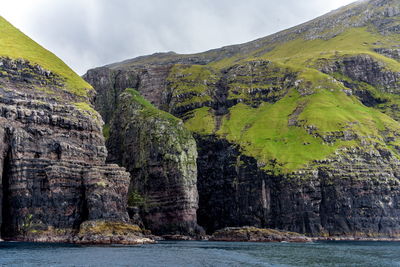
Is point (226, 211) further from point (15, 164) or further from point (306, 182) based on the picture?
point (15, 164)

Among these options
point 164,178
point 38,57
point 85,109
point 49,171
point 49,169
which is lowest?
point 49,171

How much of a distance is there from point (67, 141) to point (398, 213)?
130871 millimetres

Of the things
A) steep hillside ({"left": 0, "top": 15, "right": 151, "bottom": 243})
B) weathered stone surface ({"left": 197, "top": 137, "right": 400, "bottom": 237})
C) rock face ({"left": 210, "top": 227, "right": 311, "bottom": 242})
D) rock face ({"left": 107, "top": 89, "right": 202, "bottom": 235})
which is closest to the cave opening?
steep hillside ({"left": 0, "top": 15, "right": 151, "bottom": 243})

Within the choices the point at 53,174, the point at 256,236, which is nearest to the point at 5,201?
the point at 53,174

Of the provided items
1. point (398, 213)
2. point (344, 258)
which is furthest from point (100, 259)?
point (398, 213)

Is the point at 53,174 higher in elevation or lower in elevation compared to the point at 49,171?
lower

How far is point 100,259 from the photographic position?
253 ft

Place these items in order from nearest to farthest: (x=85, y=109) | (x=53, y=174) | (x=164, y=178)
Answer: (x=53, y=174) → (x=85, y=109) → (x=164, y=178)

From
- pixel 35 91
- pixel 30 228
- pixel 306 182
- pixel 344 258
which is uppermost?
pixel 35 91

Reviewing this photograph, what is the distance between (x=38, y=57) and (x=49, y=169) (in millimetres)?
67912

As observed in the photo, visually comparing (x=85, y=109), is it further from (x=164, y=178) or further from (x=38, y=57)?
(x=164, y=178)

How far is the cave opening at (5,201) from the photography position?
4835 inches

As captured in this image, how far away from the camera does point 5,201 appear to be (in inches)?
4968

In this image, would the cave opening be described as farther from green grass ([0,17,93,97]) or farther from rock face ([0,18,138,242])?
green grass ([0,17,93,97])
